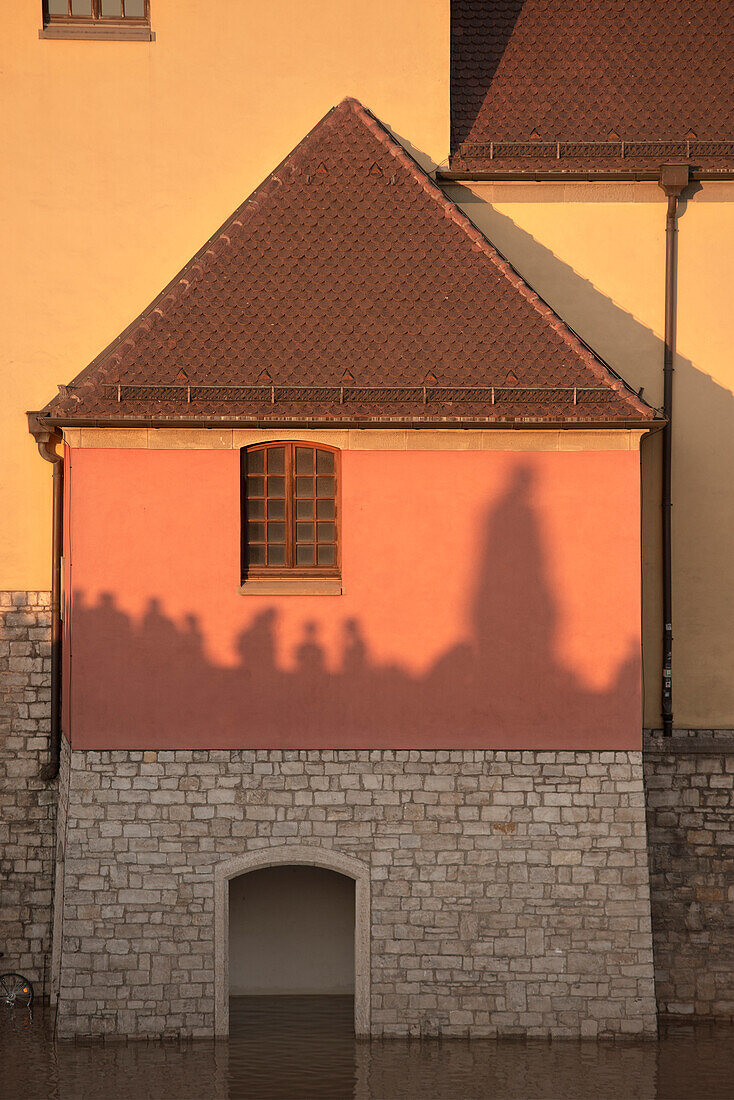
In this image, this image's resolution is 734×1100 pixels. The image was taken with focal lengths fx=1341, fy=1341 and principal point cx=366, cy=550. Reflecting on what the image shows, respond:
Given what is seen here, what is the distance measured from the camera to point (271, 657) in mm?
14969

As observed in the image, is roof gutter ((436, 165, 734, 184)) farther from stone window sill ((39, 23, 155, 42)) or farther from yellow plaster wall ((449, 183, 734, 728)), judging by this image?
stone window sill ((39, 23, 155, 42))

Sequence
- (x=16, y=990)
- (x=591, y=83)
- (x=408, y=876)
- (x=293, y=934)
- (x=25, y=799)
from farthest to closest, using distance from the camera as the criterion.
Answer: (x=591, y=83) → (x=25, y=799) → (x=293, y=934) → (x=16, y=990) → (x=408, y=876)

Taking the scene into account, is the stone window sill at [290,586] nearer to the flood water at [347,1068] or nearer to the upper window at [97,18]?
the flood water at [347,1068]

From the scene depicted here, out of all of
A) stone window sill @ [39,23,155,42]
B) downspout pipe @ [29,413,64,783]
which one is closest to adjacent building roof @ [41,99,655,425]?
downspout pipe @ [29,413,64,783]

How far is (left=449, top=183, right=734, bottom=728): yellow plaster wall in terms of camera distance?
16953 mm

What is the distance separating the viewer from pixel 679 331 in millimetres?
17172

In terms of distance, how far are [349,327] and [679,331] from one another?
15.0 feet

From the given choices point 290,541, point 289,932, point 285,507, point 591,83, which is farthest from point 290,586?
point 591,83

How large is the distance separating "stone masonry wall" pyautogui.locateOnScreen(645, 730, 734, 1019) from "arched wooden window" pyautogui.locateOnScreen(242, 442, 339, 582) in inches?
198

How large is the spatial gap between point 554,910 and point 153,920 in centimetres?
439

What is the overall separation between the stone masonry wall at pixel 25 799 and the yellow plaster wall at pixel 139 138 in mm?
858

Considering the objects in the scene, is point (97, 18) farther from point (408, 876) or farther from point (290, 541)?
point (408, 876)

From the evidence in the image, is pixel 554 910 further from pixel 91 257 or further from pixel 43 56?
pixel 43 56

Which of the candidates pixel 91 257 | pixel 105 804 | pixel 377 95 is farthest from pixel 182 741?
pixel 377 95
